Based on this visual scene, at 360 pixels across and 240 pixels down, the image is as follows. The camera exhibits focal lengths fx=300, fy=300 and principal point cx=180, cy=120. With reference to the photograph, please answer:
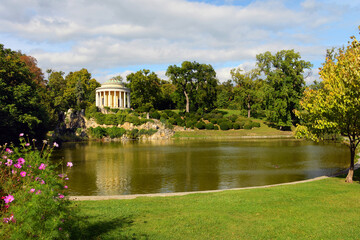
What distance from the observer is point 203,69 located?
74.6 m

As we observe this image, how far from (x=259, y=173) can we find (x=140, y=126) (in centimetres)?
4336

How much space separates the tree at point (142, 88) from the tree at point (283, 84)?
84.5 ft

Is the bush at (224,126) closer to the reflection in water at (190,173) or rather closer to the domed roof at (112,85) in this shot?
the domed roof at (112,85)

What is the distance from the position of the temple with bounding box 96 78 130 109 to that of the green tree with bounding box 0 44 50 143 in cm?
3409

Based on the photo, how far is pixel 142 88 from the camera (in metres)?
71.5

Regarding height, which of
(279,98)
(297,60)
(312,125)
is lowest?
(312,125)

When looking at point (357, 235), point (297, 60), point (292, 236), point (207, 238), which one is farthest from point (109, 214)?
point (297, 60)

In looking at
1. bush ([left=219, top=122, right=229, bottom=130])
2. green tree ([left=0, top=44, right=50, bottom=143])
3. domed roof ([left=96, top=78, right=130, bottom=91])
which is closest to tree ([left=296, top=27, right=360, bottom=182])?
green tree ([left=0, top=44, right=50, bottom=143])

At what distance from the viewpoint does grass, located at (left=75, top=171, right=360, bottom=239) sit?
7621 mm

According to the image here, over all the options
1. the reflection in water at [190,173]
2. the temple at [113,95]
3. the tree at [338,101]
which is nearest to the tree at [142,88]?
the temple at [113,95]

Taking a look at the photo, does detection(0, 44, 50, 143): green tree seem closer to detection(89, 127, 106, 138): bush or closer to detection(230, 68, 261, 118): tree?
detection(89, 127, 106, 138): bush

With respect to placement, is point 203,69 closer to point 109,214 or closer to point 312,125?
point 312,125

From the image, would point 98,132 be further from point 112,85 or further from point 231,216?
point 231,216

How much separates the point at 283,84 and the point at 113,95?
39983 mm
